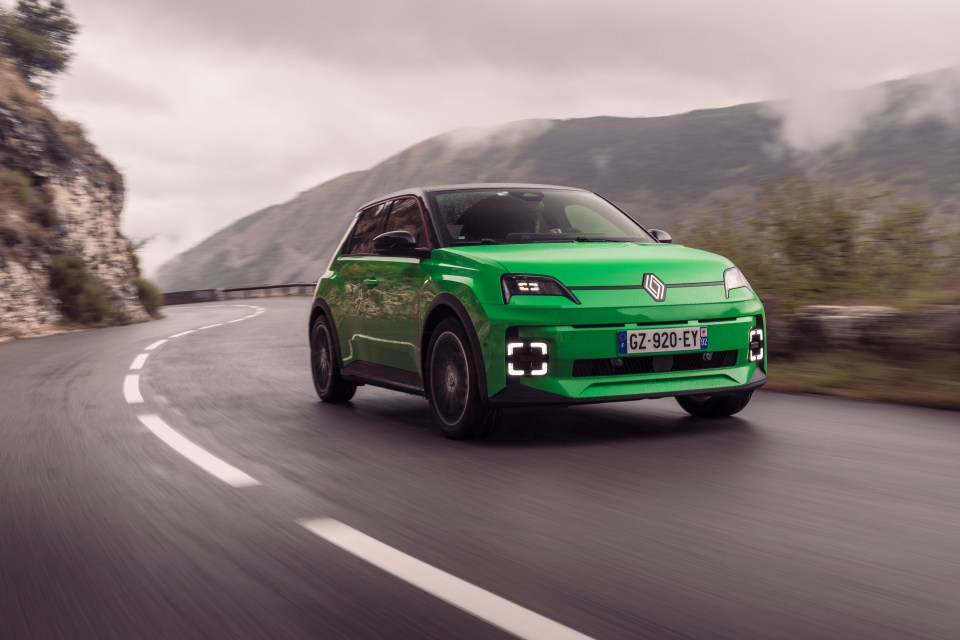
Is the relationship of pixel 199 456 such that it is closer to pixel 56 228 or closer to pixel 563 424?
pixel 563 424

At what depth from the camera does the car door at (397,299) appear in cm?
741

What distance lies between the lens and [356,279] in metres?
8.59

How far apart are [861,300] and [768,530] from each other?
21.5 feet

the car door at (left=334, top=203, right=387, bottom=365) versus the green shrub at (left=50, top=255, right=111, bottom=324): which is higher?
the car door at (left=334, top=203, right=387, bottom=365)

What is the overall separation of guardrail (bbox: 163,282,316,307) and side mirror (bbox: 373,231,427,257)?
180ft

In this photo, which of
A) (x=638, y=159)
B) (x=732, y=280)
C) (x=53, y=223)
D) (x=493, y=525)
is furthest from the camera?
(x=638, y=159)

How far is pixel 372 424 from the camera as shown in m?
7.83

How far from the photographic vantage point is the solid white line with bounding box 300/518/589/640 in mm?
3207

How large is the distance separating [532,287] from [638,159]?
14053 centimetres

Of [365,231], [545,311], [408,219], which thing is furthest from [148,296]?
[545,311]

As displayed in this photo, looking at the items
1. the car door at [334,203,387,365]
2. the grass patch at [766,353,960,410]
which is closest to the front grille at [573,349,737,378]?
the grass patch at [766,353,960,410]

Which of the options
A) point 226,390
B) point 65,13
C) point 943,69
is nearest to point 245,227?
point 943,69

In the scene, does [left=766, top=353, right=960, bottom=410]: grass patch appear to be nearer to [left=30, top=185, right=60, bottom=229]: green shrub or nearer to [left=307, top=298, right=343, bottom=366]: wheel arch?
[left=307, top=298, right=343, bottom=366]: wheel arch

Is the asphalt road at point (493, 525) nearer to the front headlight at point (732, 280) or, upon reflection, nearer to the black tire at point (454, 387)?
the black tire at point (454, 387)
